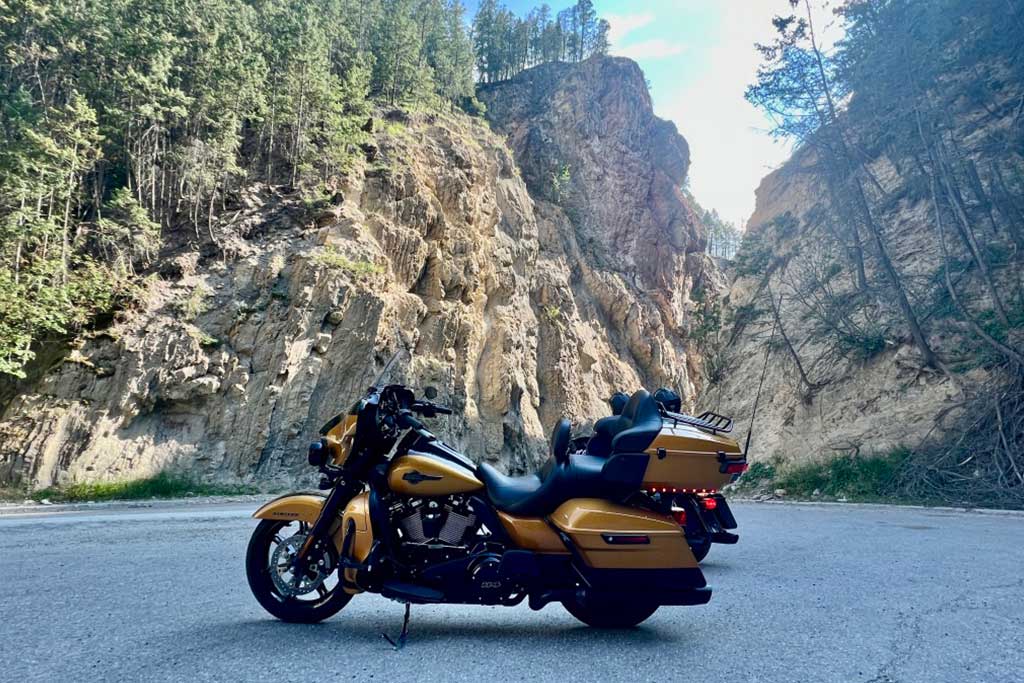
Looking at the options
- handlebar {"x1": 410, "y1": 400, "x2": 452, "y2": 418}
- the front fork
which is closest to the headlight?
the front fork

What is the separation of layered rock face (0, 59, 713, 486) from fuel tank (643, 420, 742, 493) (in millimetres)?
17991

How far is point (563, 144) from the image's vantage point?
53375 mm

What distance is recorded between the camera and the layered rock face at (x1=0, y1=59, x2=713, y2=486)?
62.0ft

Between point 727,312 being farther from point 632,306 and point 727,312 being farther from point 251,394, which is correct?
point 632,306

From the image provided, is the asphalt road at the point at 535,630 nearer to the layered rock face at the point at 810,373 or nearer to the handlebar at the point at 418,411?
the handlebar at the point at 418,411

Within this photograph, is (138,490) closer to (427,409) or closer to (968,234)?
(427,409)

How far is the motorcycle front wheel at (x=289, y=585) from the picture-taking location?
4031 mm

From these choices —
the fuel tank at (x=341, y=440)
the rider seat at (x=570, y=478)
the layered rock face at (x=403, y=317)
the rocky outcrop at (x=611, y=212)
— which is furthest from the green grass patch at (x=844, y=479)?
the rocky outcrop at (x=611, y=212)

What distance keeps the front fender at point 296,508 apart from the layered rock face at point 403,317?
16159 mm

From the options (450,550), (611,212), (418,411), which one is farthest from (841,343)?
(611,212)

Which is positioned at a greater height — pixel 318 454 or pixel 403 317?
pixel 403 317

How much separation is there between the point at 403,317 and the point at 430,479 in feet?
78.9

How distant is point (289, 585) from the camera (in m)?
4.05

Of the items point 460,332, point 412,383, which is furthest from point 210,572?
point 460,332
